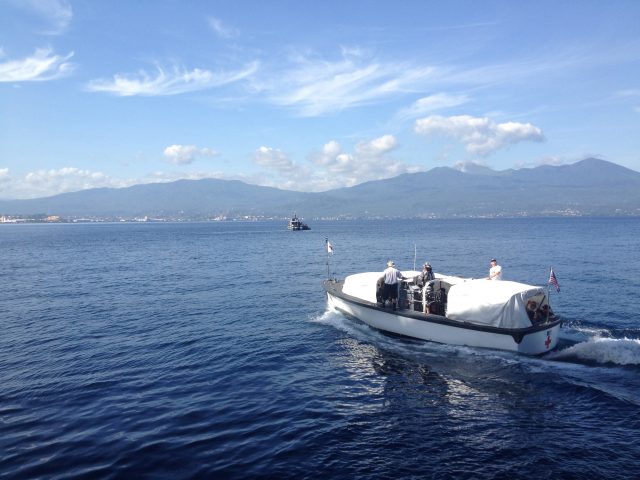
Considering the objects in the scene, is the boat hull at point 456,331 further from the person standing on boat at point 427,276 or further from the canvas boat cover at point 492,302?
the person standing on boat at point 427,276

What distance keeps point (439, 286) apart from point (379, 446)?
11611mm

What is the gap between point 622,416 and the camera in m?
12.2

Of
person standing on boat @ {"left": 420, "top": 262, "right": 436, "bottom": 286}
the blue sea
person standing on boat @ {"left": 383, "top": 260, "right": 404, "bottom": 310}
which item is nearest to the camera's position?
the blue sea

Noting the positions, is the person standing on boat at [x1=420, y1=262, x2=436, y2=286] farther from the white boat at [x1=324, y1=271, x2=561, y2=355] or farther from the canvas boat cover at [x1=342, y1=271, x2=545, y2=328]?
the canvas boat cover at [x1=342, y1=271, x2=545, y2=328]

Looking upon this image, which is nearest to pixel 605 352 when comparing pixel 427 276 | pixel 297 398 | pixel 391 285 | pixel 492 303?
pixel 492 303

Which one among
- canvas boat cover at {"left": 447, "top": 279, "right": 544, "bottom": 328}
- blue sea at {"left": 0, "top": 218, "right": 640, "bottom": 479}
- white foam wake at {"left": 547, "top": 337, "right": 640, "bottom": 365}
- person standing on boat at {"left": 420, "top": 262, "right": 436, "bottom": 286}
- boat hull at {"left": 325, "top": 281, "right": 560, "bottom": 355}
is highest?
person standing on boat at {"left": 420, "top": 262, "right": 436, "bottom": 286}

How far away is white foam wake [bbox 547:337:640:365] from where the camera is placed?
16.5 meters

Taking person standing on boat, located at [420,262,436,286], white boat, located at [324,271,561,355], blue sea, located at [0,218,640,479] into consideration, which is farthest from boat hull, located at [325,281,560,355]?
person standing on boat, located at [420,262,436,286]

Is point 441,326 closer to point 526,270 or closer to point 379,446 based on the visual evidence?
point 379,446

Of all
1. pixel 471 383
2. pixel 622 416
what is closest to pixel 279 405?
pixel 471 383

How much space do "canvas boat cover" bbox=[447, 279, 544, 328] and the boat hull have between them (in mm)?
353

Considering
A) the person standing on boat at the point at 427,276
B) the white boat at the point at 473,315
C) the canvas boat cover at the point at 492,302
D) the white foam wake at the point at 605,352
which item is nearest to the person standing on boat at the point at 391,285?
the white boat at the point at 473,315

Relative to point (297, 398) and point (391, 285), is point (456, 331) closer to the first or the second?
point (391, 285)

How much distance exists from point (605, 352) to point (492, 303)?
459cm
